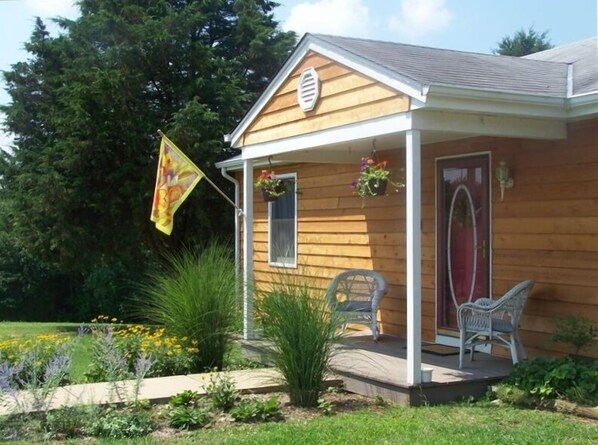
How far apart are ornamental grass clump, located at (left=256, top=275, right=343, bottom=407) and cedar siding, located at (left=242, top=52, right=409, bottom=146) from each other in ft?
6.06

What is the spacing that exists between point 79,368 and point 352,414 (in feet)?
12.8

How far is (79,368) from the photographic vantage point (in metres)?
8.38

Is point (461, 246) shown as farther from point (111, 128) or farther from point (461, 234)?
point (111, 128)

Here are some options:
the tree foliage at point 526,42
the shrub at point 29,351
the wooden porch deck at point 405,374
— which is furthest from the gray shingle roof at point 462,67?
the tree foliage at point 526,42

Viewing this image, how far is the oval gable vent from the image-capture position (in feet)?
25.4

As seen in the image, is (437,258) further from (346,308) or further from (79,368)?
(79,368)

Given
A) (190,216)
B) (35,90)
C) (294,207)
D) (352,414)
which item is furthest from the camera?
(35,90)

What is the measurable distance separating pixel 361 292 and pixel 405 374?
273cm

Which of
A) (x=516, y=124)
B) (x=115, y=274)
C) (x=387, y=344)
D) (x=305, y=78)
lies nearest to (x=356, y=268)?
(x=387, y=344)

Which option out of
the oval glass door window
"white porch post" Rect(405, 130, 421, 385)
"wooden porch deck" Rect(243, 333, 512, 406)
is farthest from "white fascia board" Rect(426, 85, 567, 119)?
"wooden porch deck" Rect(243, 333, 512, 406)

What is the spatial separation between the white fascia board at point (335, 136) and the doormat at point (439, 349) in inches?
96.1

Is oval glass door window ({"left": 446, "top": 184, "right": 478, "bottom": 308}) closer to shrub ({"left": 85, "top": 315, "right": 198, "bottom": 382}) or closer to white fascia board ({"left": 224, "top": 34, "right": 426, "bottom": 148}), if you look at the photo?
white fascia board ({"left": 224, "top": 34, "right": 426, "bottom": 148})

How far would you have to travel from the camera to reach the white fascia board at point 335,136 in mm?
6445

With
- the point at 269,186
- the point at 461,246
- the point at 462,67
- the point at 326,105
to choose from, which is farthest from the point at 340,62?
the point at 269,186
